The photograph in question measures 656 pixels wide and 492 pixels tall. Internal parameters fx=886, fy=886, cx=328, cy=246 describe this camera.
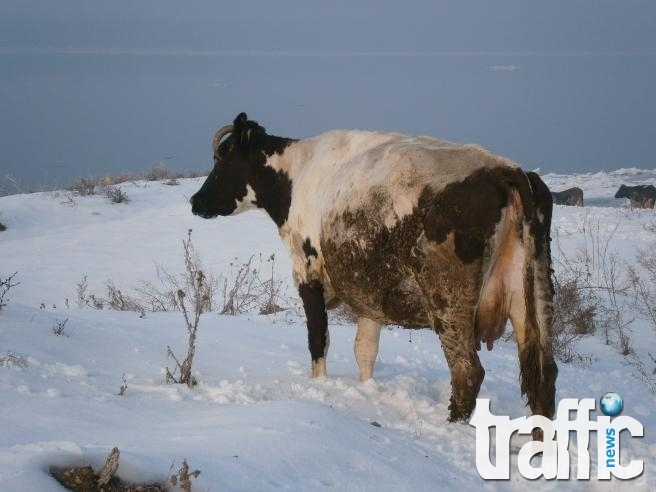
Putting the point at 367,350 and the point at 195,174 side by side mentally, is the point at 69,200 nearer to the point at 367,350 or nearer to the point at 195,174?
the point at 195,174

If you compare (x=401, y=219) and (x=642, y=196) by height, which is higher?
(x=401, y=219)

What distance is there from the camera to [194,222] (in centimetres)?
1747

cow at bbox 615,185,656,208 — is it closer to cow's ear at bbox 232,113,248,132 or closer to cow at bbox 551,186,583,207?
cow at bbox 551,186,583,207

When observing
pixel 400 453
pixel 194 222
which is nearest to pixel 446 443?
pixel 400 453

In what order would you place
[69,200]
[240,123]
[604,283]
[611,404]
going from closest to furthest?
[611,404] → [240,123] → [604,283] → [69,200]

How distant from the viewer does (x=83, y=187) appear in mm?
19359

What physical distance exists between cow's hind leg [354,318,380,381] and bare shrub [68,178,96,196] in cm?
1334

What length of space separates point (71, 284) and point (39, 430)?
9.33 m

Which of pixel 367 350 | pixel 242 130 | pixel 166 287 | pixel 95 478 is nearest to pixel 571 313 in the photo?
pixel 367 350

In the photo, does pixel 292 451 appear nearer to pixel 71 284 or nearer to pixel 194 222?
pixel 71 284

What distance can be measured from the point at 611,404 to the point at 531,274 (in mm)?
1783

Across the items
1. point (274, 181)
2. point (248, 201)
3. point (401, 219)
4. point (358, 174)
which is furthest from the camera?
Result: point (248, 201)

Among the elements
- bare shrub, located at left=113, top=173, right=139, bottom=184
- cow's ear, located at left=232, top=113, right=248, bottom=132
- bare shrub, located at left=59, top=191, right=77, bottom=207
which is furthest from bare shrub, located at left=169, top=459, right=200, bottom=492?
bare shrub, located at left=113, top=173, right=139, bottom=184

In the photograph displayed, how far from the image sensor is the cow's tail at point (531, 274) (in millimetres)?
5453
